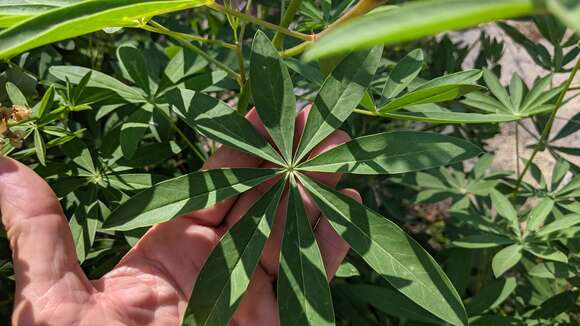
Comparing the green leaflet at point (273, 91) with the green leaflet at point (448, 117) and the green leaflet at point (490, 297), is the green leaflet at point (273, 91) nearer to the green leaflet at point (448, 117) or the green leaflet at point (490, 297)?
the green leaflet at point (448, 117)

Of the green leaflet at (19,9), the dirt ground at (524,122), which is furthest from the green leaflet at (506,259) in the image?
the dirt ground at (524,122)

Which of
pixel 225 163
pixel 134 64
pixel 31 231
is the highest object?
pixel 134 64

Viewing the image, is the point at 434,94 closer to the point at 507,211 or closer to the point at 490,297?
the point at 507,211

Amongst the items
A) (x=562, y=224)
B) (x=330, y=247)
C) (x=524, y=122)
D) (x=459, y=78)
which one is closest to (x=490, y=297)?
(x=562, y=224)

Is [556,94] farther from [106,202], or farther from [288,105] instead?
[106,202]

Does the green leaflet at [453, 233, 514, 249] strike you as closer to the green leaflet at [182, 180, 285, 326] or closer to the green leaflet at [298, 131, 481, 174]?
the green leaflet at [298, 131, 481, 174]

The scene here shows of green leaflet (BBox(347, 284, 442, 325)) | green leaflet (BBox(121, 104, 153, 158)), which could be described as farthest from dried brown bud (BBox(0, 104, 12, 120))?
green leaflet (BBox(347, 284, 442, 325))

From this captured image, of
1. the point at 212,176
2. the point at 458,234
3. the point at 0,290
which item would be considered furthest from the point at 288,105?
the point at 458,234
